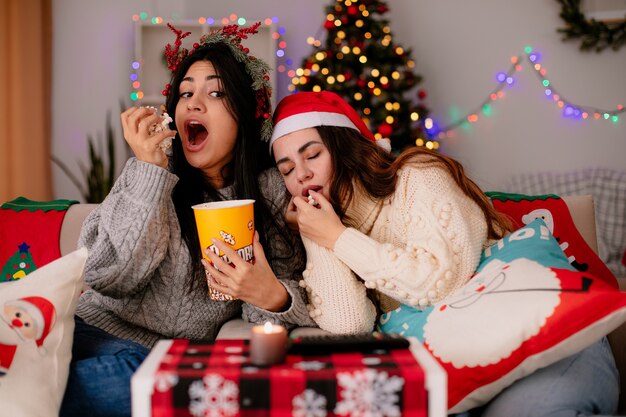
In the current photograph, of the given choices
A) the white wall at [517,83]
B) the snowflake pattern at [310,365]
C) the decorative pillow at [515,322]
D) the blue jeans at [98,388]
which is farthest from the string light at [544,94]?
the snowflake pattern at [310,365]

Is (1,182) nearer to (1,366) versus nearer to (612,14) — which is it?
(1,366)

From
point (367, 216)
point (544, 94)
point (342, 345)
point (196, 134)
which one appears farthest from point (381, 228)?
point (544, 94)

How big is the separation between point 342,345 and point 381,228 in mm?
768

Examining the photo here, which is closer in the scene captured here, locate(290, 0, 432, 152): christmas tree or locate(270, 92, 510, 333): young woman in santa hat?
locate(270, 92, 510, 333): young woman in santa hat

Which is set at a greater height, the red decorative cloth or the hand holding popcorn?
the hand holding popcorn

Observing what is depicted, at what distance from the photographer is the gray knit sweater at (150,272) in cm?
156

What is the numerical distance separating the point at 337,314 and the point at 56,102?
10.8ft

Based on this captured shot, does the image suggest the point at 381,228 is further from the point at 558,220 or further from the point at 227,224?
the point at 558,220

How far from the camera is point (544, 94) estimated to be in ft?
14.4

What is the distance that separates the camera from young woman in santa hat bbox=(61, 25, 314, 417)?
1.40m

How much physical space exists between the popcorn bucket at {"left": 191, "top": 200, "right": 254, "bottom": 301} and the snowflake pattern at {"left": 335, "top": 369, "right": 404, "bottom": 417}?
0.55 metres

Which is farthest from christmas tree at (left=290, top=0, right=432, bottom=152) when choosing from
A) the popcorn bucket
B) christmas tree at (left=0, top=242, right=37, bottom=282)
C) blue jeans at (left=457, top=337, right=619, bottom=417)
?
blue jeans at (left=457, top=337, right=619, bottom=417)

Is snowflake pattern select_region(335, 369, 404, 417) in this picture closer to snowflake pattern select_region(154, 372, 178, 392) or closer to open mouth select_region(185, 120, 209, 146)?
snowflake pattern select_region(154, 372, 178, 392)

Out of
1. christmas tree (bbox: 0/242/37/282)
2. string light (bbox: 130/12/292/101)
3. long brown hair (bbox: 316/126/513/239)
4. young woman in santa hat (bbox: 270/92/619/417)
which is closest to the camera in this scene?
young woman in santa hat (bbox: 270/92/619/417)
